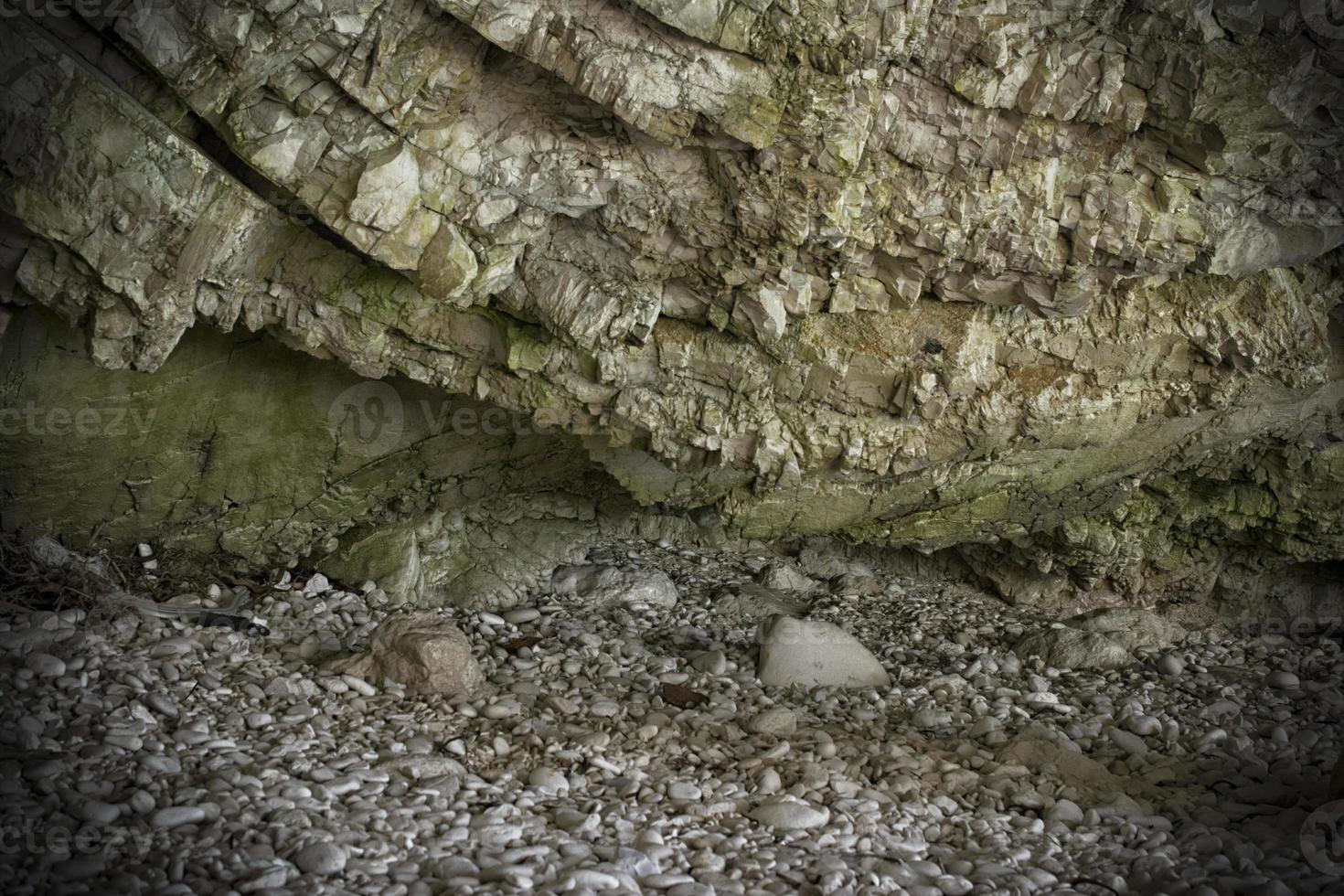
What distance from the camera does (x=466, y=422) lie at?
29.3ft

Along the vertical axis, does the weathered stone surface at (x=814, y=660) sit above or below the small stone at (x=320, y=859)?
above

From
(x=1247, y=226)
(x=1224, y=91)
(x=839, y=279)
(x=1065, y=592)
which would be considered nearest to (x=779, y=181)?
(x=839, y=279)

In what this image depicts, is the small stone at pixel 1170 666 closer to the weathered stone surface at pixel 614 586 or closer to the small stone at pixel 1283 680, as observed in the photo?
the small stone at pixel 1283 680

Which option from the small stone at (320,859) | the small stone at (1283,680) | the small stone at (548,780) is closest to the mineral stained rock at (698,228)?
A: the small stone at (1283,680)

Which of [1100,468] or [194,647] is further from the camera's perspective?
[1100,468]

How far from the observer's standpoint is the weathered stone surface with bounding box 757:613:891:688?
8430mm

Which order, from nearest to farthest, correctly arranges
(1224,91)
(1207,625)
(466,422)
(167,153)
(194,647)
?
(167,153)
(1224,91)
(194,647)
(466,422)
(1207,625)

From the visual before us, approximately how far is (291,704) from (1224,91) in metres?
6.88

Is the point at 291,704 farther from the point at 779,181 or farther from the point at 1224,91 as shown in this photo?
the point at 1224,91

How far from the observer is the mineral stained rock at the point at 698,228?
597 cm

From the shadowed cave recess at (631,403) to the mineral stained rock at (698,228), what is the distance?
29 mm

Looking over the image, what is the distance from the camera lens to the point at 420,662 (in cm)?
716

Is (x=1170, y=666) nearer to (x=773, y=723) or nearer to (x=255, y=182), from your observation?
(x=773, y=723)

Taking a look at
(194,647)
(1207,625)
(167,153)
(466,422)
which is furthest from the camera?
(1207,625)
